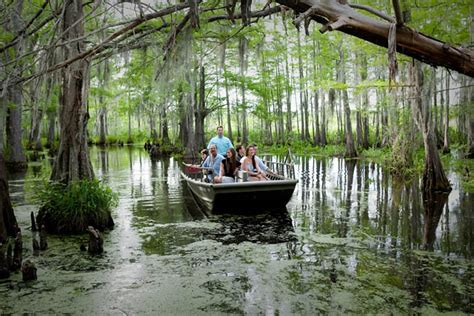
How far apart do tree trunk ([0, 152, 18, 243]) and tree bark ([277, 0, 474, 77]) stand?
16.7 ft

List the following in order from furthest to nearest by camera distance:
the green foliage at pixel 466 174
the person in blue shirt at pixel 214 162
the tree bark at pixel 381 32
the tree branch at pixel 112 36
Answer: the green foliage at pixel 466 174 → the person in blue shirt at pixel 214 162 → the tree branch at pixel 112 36 → the tree bark at pixel 381 32

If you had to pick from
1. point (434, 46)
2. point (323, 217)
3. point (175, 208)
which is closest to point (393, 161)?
point (323, 217)

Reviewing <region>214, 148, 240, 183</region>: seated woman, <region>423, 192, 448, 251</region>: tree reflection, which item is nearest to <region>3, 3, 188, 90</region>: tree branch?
<region>423, 192, 448, 251</region>: tree reflection

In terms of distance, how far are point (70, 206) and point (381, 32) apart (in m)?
6.04

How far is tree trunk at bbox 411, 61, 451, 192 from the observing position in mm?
11461

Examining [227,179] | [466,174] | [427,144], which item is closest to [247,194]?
[227,179]

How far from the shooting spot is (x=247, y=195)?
29.3 feet

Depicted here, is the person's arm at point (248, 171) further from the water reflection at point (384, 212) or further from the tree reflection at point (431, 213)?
the tree reflection at point (431, 213)

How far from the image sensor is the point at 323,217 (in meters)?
8.93

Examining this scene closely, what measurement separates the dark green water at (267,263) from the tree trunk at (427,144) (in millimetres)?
1338

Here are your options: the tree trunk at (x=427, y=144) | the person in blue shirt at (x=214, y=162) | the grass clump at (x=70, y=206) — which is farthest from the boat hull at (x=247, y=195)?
the tree trunk at (x=427, y=144)

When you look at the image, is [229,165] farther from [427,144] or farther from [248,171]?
[427,144]

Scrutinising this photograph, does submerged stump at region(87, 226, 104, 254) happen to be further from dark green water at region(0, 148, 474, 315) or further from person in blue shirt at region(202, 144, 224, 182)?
person in blue shirt at region(202, 144, 224, 182)

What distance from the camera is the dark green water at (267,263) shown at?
4.43 m
